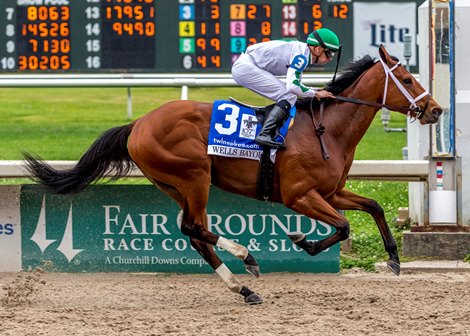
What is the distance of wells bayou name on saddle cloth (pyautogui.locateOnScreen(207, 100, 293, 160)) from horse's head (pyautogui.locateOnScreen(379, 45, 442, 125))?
2.45 feet

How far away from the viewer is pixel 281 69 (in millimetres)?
7039

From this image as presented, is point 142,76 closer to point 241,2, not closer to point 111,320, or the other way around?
point 241,2

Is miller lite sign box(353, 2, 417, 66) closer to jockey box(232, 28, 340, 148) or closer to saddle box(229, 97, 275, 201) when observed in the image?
jockey box(232, 28, 340, 148)

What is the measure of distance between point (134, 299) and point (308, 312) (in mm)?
1274

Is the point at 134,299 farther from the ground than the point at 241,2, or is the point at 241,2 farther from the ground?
the point at 241,2

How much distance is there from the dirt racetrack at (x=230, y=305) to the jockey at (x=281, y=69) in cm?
110

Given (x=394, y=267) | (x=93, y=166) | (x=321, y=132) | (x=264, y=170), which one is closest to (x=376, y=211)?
(x=394, y=267)

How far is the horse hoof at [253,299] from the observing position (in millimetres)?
6618

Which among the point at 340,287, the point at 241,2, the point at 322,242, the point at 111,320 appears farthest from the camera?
the point at 241,2

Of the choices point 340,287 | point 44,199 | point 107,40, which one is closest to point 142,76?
point 107,40

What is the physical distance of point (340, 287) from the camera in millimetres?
7270

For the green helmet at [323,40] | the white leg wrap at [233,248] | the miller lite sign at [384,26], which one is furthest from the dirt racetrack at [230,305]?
the miller lite sign at [384,26]

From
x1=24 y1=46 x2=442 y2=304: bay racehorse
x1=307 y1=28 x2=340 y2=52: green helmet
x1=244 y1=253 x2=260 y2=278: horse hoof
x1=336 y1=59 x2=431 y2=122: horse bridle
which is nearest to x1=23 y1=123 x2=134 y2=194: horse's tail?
x1=24 y1=46 x2=442 y2=304: bay racehorse

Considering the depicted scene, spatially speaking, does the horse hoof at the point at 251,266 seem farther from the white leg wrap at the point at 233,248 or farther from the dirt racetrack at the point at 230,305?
the dirt racetrack at the point at 230,305
